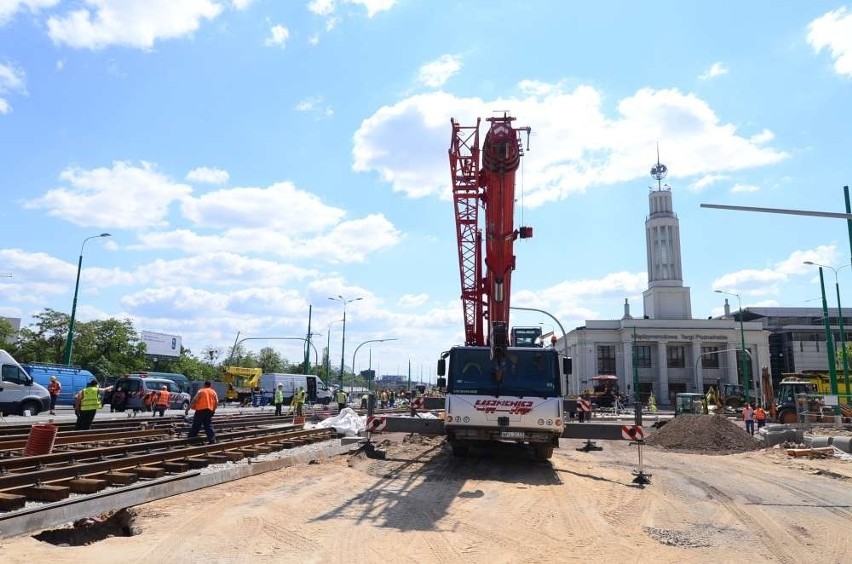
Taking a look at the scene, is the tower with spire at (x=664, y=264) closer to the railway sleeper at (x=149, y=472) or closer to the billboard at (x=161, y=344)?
the billboard at (x=161, y=344)

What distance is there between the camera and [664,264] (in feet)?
246

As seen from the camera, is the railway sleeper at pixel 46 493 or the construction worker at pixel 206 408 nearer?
the railway sleeper at pixel 46 493

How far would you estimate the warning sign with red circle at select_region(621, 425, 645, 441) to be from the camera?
501 inches

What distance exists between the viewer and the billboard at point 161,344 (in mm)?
74562

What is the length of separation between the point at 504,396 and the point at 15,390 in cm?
2052

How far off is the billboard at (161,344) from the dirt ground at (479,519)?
225 feet

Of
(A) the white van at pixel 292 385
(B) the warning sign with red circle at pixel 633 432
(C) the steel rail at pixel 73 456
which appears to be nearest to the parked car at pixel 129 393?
(C) the steel rail at pixel 73 456

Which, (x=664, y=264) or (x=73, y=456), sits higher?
(x=664, y=264)

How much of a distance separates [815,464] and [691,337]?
191 feet

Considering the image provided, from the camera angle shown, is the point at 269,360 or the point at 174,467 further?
the point at 269,360

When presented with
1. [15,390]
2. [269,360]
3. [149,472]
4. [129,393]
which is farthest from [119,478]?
[269,360]

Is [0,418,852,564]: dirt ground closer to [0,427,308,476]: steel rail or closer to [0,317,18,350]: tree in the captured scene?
[0,427,308,476]: steel rail

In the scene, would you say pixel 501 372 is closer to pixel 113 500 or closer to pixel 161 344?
pixel 113 500

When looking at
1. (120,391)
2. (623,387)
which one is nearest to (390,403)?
(120,391)
